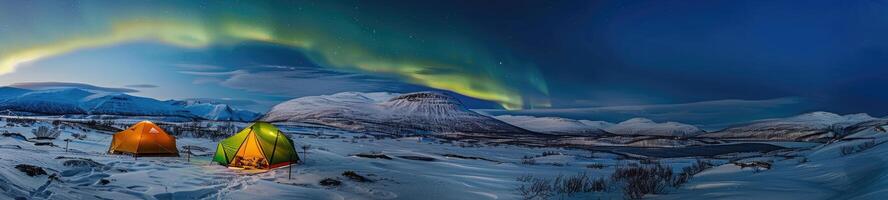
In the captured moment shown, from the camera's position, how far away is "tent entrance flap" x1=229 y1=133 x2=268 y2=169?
1628 cm

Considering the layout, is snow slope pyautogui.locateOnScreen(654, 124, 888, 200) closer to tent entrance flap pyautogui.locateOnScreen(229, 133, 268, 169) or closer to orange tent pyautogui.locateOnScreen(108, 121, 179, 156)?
tent entrance flap pyautogui.locateOnScreen(229, 133, 268, 169)

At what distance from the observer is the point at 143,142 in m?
18.8

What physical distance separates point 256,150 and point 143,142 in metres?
5.63

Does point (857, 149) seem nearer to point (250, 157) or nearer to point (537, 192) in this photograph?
point (537, 192)

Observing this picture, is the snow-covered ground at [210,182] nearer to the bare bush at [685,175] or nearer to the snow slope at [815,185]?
the bare bush at [685,175]

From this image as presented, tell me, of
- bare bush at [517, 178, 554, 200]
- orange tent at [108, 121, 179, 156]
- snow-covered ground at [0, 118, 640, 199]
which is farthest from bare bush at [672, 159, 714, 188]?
orange tent at [108, 121, 179, 156]

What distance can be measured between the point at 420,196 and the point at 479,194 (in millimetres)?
1655

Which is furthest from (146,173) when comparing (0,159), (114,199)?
(114,199)

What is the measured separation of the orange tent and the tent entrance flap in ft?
15.3

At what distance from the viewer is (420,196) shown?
11.7 meters

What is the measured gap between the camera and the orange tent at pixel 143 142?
18.5 metres

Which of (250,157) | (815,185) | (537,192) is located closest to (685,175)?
(537,192)

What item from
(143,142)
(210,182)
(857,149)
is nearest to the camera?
(210,182)

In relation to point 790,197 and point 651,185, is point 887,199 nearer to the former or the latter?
point 790,197
